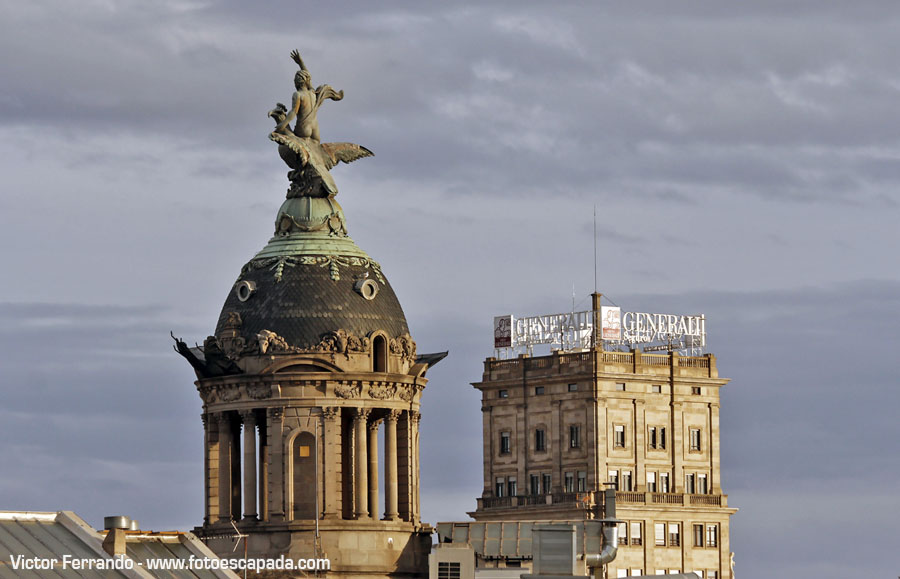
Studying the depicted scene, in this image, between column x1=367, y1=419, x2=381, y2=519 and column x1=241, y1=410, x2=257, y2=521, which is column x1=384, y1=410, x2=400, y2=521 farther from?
column x1=241, y1=410, x2=257, y2=521

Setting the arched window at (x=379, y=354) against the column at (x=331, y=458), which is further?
the arched window at (x=379, y=354)

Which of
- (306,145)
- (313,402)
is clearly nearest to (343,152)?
(306,145)

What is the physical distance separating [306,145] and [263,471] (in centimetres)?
2040

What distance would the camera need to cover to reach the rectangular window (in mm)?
177375

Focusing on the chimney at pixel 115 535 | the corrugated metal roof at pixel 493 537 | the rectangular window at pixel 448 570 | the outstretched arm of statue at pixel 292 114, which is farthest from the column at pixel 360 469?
the chimney at pixel 115 535

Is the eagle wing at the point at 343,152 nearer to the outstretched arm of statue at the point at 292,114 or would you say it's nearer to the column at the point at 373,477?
the outstretched arm of statue at the point at 292,114

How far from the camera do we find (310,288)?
7387 inches

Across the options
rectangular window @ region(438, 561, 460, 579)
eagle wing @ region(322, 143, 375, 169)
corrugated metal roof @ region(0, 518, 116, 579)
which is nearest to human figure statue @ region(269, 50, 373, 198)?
eagle wing @ region(322, 143, 375, 169)

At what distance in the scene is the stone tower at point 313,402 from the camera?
18638 cm

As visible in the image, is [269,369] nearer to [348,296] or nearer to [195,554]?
[348,296]

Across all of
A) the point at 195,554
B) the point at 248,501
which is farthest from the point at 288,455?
the point at 195,554

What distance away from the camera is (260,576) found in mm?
185000

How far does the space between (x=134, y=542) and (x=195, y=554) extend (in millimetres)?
4030

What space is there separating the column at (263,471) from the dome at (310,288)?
20.7ft
